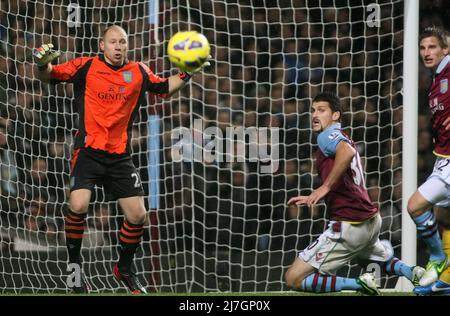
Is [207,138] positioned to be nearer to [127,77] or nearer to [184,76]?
[184,76]

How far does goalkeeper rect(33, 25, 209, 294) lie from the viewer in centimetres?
719

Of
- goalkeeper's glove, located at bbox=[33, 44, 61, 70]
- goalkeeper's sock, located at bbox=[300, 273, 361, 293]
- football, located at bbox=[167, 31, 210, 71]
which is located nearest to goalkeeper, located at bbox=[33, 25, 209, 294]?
goalkeeper's glove, located at bbox=[33, 44, 61, 70]

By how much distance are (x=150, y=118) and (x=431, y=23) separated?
111 inches

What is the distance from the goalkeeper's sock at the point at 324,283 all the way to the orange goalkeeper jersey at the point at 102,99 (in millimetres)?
1447

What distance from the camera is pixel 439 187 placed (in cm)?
700

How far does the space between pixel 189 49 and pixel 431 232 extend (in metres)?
1.89

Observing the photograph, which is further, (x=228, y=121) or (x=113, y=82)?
(x=228, y=121)

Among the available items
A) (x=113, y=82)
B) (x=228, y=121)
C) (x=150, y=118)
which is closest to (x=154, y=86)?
(x=113, y=82)

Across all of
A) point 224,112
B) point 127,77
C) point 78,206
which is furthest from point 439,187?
point 224,112

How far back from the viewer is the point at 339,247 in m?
6.97

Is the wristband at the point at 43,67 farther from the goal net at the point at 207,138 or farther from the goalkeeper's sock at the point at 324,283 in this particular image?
the goalkeeper's sock at the point at 324,283

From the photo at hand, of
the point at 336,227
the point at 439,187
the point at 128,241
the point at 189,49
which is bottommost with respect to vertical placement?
the point at 128,241

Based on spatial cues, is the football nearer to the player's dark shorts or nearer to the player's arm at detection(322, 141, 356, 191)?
the player's dark shorts

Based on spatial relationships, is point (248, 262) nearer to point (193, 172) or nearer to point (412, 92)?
point (193, 172)
